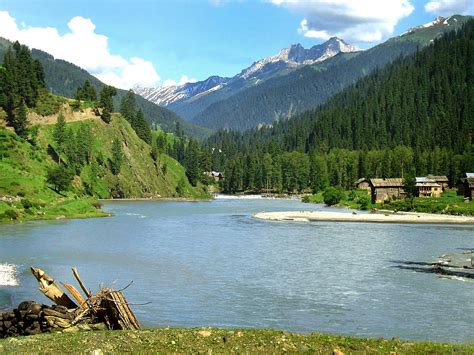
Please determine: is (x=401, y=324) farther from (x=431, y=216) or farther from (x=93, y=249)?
(x=431, y=216)

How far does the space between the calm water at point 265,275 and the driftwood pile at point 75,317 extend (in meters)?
4.77

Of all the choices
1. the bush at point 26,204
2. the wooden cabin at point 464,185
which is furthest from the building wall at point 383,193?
the bush at point 26,204

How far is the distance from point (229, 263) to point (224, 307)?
23252 mm

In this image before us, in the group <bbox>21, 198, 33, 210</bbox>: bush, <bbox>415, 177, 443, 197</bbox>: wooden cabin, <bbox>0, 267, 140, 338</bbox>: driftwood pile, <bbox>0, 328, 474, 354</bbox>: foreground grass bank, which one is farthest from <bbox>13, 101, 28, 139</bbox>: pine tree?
<bbox>0, 328, 474, 354</bbox>: foreground grass bank

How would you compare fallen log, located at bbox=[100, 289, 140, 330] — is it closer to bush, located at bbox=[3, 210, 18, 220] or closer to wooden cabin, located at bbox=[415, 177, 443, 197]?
bush, located at bbox=[3, 210, 18, 220]

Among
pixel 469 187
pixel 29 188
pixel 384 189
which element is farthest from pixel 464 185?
pixel 29 188

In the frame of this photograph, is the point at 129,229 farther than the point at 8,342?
Yes

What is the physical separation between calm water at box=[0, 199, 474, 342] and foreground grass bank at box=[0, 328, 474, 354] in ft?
21.1

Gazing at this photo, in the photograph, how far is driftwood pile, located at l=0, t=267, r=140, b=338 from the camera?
103 ft

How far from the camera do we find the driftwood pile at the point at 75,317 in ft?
103

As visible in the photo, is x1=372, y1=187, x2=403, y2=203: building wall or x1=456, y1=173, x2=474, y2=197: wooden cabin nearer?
x1=456, y1=173, x2=474, y2=197: wooden cabin

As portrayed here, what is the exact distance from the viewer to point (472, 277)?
181ft

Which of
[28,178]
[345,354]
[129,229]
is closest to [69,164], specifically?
[28,178]

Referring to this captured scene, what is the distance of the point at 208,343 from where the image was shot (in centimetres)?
2750
